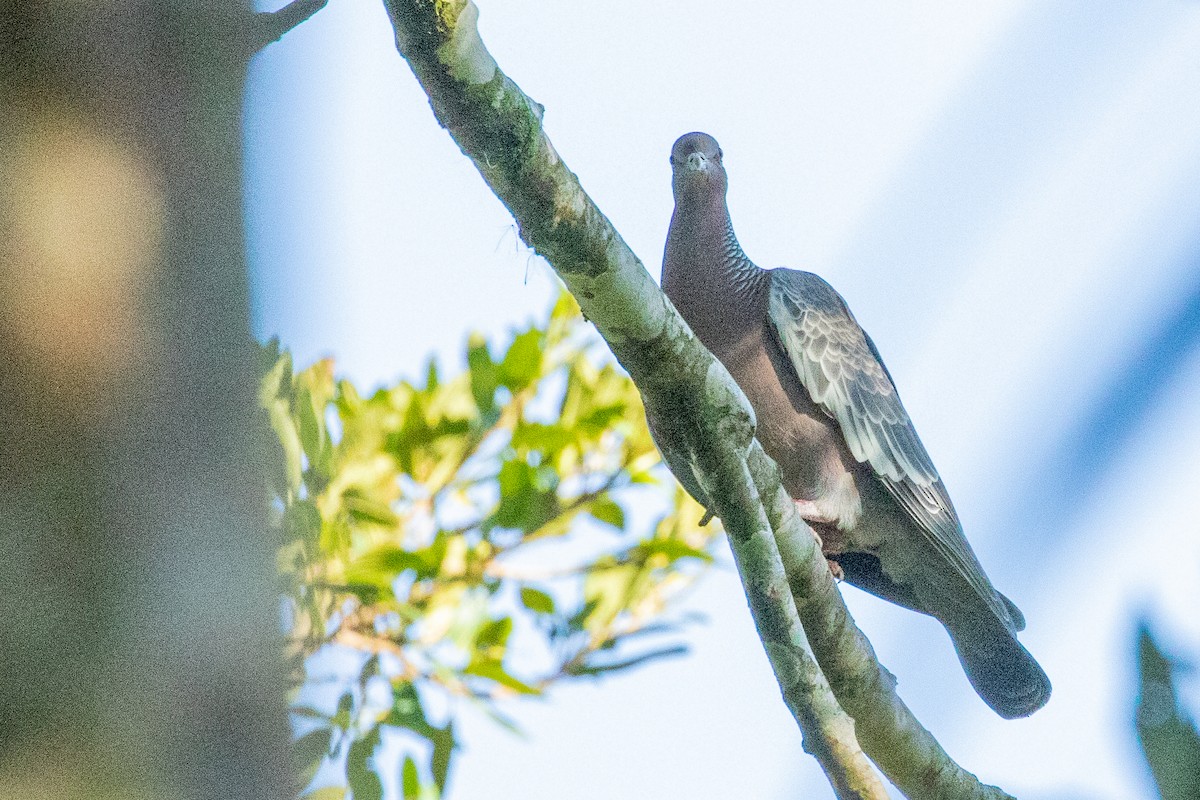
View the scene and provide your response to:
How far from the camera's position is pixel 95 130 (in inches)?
65.9

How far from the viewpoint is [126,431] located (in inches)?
58.8

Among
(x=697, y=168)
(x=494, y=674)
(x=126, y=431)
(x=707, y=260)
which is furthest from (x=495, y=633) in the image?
(x=126, y=431)

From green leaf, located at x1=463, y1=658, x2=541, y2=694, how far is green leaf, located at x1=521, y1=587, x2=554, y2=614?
0.23 m

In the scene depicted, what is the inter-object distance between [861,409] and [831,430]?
0.16 metres

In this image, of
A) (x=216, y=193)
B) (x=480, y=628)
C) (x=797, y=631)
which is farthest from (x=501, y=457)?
(x=216, y=193)

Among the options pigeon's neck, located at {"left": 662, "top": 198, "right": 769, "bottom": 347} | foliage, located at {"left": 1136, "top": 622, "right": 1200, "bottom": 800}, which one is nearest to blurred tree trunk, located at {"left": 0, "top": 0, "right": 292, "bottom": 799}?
foliage, located at {"left": 1136, "top": 622, "right": 1200, "bottom": 800}

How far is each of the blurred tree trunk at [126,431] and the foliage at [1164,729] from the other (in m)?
0.95

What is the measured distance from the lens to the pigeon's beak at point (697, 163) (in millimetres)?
4465

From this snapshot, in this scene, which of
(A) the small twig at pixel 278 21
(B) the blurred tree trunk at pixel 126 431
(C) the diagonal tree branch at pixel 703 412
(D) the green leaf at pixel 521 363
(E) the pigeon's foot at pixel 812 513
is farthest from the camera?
(E) the pigeon's foot at pixel 812 513

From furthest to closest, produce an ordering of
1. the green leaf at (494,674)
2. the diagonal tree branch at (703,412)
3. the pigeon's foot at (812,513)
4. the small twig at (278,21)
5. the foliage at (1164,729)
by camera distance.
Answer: the pigeon's foot at (812,513) → the green leaf at (494,674) → the diagonal tree branch at (703,412) → the small twig at (278,21) → the foliage at (1164,729)

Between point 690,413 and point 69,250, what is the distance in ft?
4.81

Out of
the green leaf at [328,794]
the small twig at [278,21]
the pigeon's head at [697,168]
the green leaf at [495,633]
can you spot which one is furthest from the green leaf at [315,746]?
the pigeon's head at [697,168]

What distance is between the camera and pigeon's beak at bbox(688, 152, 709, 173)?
4465 millimetres

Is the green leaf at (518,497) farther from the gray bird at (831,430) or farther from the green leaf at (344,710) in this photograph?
the green leaf at (344,710)
